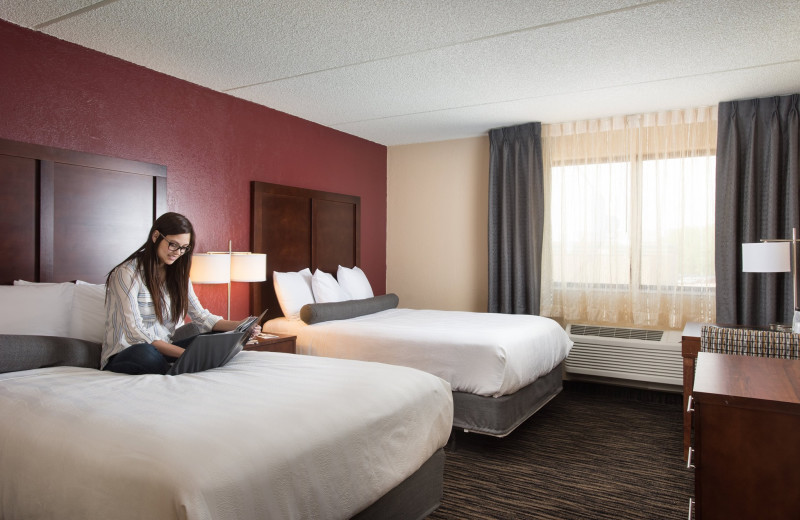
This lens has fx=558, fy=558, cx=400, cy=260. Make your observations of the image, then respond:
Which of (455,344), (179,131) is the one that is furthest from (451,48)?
(179,131)

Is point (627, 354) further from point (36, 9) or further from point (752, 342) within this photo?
point (36, 9)

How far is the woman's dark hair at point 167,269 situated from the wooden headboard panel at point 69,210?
733mm

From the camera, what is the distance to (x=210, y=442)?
60.5 inches

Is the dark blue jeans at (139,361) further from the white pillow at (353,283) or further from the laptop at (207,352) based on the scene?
the white pillow at (353,283)

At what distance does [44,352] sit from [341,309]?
2.21 metres

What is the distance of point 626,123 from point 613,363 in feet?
6.92

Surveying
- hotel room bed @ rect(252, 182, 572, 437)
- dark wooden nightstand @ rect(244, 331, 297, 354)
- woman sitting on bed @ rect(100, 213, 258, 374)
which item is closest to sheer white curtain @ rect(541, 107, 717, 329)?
hotel room bed @ rect(252, 182, 572, 437)

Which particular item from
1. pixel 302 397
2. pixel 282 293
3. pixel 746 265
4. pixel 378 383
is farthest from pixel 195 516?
pixel 746 265

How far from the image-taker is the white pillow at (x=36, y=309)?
2.57 meters

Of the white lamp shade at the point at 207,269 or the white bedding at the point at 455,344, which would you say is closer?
the white bedding at the point at 455,344

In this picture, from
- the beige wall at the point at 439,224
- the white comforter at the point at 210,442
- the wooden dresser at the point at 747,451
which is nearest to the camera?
the white comforter at the point at 210,442

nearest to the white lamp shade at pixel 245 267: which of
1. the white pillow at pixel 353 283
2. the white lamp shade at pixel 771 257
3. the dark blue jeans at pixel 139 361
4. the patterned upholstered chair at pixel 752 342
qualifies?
the white pillow at pixel 353 283

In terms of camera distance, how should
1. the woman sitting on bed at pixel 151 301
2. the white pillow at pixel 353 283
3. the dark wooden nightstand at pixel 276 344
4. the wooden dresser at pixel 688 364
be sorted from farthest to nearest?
the white pillow at pixel 353 283 < the dark wooden nightstand at pixel 276 344 < the wooden dresser at pixel 688 364 < the woman sitting on bed at pixel 151 301

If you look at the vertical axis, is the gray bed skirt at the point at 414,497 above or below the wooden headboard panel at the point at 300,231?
below
